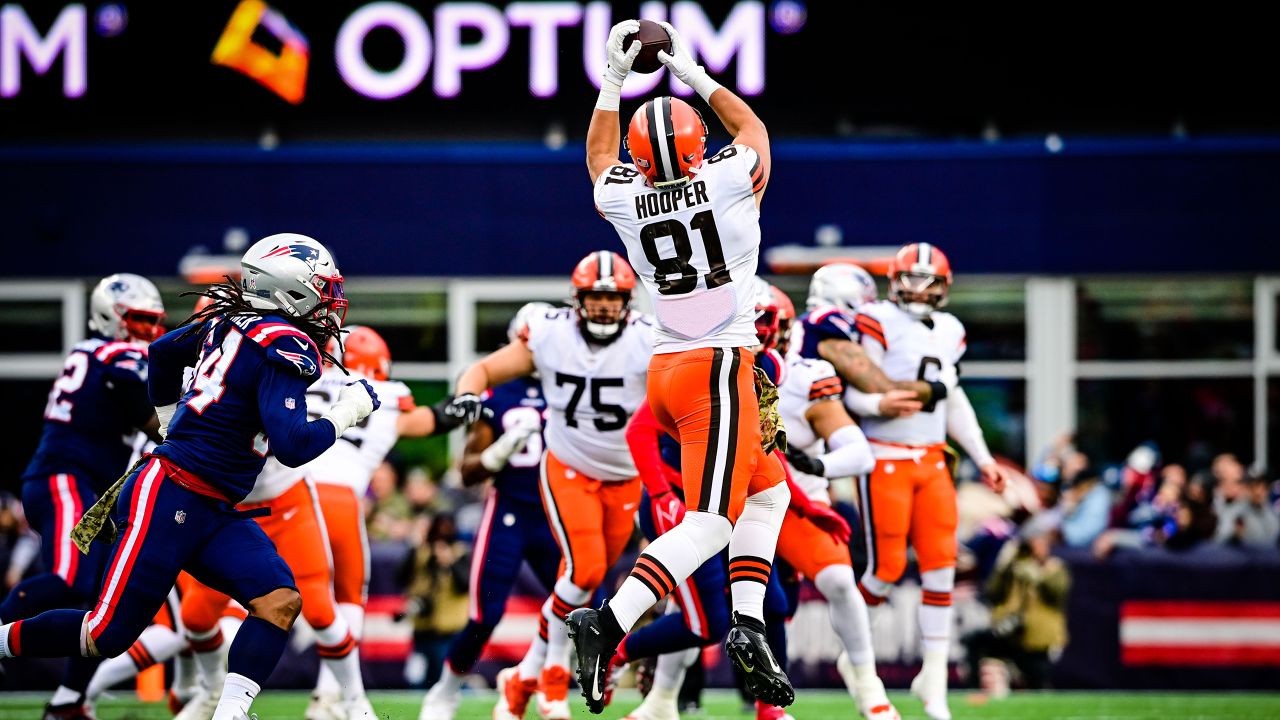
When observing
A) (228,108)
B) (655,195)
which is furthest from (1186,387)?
(655,195)

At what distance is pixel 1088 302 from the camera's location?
53.1 ft

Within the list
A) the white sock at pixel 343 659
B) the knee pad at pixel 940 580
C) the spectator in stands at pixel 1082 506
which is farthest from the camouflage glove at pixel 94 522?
the spectator in stands at pixel 1082 506

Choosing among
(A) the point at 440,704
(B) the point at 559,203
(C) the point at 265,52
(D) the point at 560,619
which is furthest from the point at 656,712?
(C) the point at 265,52

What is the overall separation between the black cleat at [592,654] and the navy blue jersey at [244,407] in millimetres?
1082

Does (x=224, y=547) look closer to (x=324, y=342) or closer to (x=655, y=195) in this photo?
(x=324, y=342)

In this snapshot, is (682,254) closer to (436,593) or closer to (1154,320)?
(436,593)

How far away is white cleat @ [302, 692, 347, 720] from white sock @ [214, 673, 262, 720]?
7.82 feet

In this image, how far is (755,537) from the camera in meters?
6.47

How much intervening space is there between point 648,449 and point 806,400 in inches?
59.2

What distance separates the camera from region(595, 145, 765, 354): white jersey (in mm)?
6109

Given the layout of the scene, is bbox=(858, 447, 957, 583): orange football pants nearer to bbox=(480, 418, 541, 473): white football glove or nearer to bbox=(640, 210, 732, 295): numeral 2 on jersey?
bbox=(480, 418, 541, 473): white football glove

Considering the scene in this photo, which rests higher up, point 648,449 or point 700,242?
point 700,242

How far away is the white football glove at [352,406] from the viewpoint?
238 inches

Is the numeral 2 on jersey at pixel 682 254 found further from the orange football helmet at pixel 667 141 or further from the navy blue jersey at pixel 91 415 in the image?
the navy blue jersey at pixel 91 415
